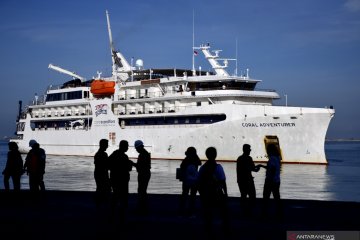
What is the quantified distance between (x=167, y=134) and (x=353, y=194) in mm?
25584

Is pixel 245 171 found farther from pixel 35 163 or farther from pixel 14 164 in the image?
pixel 14 164

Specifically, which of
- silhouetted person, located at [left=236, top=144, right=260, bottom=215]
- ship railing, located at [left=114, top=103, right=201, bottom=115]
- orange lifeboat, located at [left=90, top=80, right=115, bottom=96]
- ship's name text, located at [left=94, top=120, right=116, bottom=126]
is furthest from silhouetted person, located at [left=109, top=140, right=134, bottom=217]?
orange lifeboat, located at [left=90, top=80, right=115, bottom=96]

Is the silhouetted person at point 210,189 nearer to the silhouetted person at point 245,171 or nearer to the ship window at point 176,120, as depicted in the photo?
the silhouetted person at point 245,171

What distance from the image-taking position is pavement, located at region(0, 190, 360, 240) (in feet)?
31.3

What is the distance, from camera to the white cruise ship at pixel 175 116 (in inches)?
1551

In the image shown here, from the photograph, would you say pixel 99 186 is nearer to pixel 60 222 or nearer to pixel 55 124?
pixel 60 222

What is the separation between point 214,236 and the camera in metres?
9.29

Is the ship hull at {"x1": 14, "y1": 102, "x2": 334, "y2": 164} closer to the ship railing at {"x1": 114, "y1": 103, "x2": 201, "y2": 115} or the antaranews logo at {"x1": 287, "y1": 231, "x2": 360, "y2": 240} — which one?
the ship railing at {"x1": 114, "y1": 103, "x2": 201, "y2": 115}

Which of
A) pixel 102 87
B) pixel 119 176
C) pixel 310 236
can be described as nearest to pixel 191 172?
pixel 119 176

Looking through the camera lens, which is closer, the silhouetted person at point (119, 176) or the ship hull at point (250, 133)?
the silhouetted person at point (119, 176)

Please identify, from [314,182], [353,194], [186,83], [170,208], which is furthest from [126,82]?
[170,208]

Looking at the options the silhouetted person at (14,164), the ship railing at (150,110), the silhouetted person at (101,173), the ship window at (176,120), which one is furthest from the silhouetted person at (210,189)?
the ship railing at (150,110)

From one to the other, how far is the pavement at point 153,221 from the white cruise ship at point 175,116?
977 inches

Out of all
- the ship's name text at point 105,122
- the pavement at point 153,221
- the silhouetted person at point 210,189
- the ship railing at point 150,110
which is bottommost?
the pavement at point 153,221
